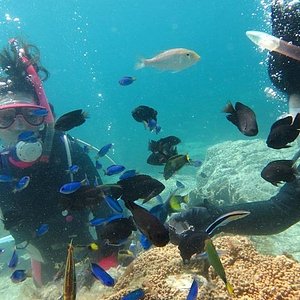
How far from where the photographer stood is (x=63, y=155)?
571 centimetres

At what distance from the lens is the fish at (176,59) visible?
501 cm

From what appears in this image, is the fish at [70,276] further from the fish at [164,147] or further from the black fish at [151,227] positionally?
the fish at [164,147]

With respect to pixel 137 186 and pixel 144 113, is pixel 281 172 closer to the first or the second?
pixel 137 186

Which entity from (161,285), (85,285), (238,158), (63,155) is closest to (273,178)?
(161,285)

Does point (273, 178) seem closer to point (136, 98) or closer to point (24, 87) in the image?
point (24, 87)

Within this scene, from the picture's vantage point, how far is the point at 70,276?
62.4 inches

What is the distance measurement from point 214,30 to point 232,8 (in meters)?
10.2

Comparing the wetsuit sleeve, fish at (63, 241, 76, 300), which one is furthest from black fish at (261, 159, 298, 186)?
fish at (63, 241, 76, 300)

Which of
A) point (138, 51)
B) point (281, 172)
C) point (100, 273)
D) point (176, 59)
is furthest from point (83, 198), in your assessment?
point (138, 51)

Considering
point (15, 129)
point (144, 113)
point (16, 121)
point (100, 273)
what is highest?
point (144, 113)

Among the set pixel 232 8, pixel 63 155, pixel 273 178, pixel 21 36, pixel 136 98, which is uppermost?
pixel 21 36

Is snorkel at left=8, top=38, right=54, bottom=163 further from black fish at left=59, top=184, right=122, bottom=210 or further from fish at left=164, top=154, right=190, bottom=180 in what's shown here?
fish at left=164, top=154, right=190, bottom=180

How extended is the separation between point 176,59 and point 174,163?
215cm

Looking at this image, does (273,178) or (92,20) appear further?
(92,20)
